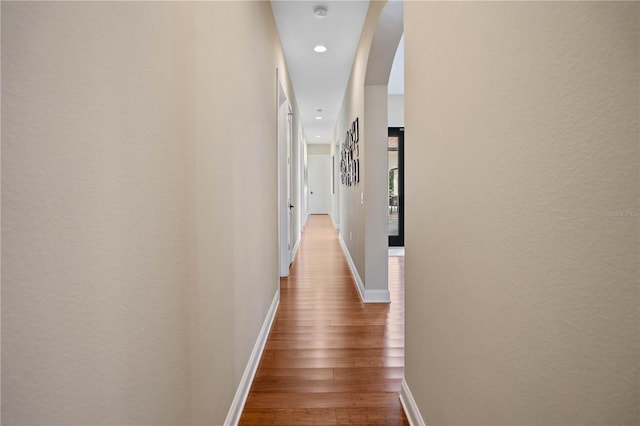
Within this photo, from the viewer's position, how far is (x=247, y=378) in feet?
6.18

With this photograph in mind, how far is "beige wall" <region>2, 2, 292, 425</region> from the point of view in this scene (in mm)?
513

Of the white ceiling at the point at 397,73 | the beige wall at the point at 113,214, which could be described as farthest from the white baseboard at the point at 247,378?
the white ceiling at the point at 397,73

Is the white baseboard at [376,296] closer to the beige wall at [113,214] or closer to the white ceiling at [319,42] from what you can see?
the beige wall at [113,214]

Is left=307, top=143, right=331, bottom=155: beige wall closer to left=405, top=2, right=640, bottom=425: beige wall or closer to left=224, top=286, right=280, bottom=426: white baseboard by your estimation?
left=224, top=286, right=280, bottom=426: white baseboard

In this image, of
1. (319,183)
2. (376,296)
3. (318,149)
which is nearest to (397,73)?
(376,296)

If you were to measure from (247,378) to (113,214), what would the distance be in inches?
58.5

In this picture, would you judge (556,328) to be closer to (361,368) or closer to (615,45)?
(615,45)

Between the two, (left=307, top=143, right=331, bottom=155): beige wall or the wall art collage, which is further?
(left=307, top=143, right=331, bottom=155): beige wall

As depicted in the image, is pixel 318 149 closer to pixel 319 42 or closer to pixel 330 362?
pixel 319 42

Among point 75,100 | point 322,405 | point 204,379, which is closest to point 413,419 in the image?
point 322,405

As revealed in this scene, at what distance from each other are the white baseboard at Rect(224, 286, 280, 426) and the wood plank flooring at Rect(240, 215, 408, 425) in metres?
0.04

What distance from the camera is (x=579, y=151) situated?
0.60 m

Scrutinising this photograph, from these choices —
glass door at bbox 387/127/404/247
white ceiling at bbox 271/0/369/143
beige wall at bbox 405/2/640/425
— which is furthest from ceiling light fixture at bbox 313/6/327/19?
glass door at bbox 387/127/404/247

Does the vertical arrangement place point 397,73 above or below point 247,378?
above
